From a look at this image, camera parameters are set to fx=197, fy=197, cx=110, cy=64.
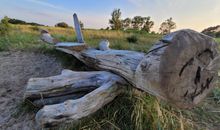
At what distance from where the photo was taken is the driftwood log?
1.32 metres

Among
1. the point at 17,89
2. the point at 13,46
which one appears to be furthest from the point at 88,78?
the point at 13,46

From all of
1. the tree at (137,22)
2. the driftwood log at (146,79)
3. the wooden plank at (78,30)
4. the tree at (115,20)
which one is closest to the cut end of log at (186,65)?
the driftwood log at (146,79)

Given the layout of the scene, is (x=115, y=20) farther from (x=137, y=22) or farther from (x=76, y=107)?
(x=76, y=107)

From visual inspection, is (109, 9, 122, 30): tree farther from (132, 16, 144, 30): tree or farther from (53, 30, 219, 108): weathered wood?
(53, 30, 219, 108): weathered wood

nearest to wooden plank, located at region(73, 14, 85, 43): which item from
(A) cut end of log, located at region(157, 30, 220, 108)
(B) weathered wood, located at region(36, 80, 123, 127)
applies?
(B) weathered wood, located at region(36, 80, 123, 127)

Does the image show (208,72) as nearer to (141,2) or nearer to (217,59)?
(217,59)

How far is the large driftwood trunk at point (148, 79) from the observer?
4.33ft

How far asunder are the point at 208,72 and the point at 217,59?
146mm

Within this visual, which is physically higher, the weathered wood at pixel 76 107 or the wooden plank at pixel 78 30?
the wooden plank at pixel 78 30

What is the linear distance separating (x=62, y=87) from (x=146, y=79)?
3.49ft

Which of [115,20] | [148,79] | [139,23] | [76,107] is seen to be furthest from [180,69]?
[139,23]

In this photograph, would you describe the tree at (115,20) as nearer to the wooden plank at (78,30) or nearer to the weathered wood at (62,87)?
the wooden plank at (78,30)

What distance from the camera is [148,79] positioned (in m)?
1.43

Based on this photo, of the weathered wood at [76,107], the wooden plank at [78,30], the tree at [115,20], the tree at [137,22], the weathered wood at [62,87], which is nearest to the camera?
the weathered wood at [76,107]
